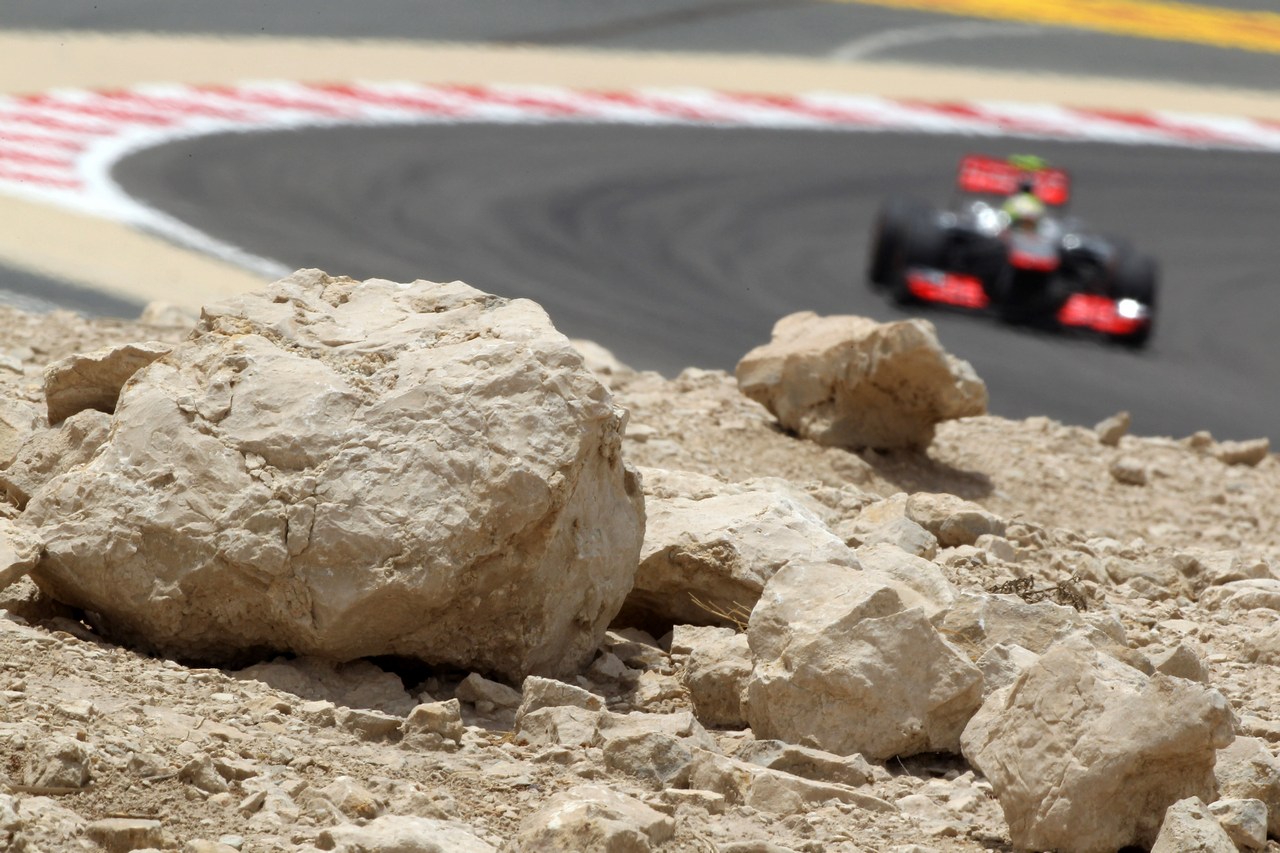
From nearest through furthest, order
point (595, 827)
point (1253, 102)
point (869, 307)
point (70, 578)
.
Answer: point (595, 827), point (70, 578), point (869, 307), point (1253, 102)

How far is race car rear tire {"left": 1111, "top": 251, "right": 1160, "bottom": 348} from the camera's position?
13445 mm

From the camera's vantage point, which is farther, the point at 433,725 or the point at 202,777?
the point at 433,725

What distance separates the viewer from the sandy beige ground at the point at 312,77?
427 inches

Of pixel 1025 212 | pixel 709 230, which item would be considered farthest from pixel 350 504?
pixel 709 230

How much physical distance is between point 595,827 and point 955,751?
50.6 inches

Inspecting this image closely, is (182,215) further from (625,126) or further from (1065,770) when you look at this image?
(1065,770)

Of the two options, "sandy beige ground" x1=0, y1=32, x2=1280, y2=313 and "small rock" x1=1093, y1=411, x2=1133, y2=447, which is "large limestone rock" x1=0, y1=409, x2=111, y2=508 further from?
"small rock" x1=1093, y1=411, x2=1133, y2=447

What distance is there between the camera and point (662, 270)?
13750mm

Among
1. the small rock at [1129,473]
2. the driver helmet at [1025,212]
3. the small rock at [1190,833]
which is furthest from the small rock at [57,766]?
the driver helmet at [1025,212]

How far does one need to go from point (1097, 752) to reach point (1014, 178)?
417 inches

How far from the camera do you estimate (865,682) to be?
418 cm

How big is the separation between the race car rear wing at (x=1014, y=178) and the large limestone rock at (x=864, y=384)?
20.0ft

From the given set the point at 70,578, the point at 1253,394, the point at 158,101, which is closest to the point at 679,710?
the point at 70,578

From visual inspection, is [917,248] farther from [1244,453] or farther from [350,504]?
[350,504]
